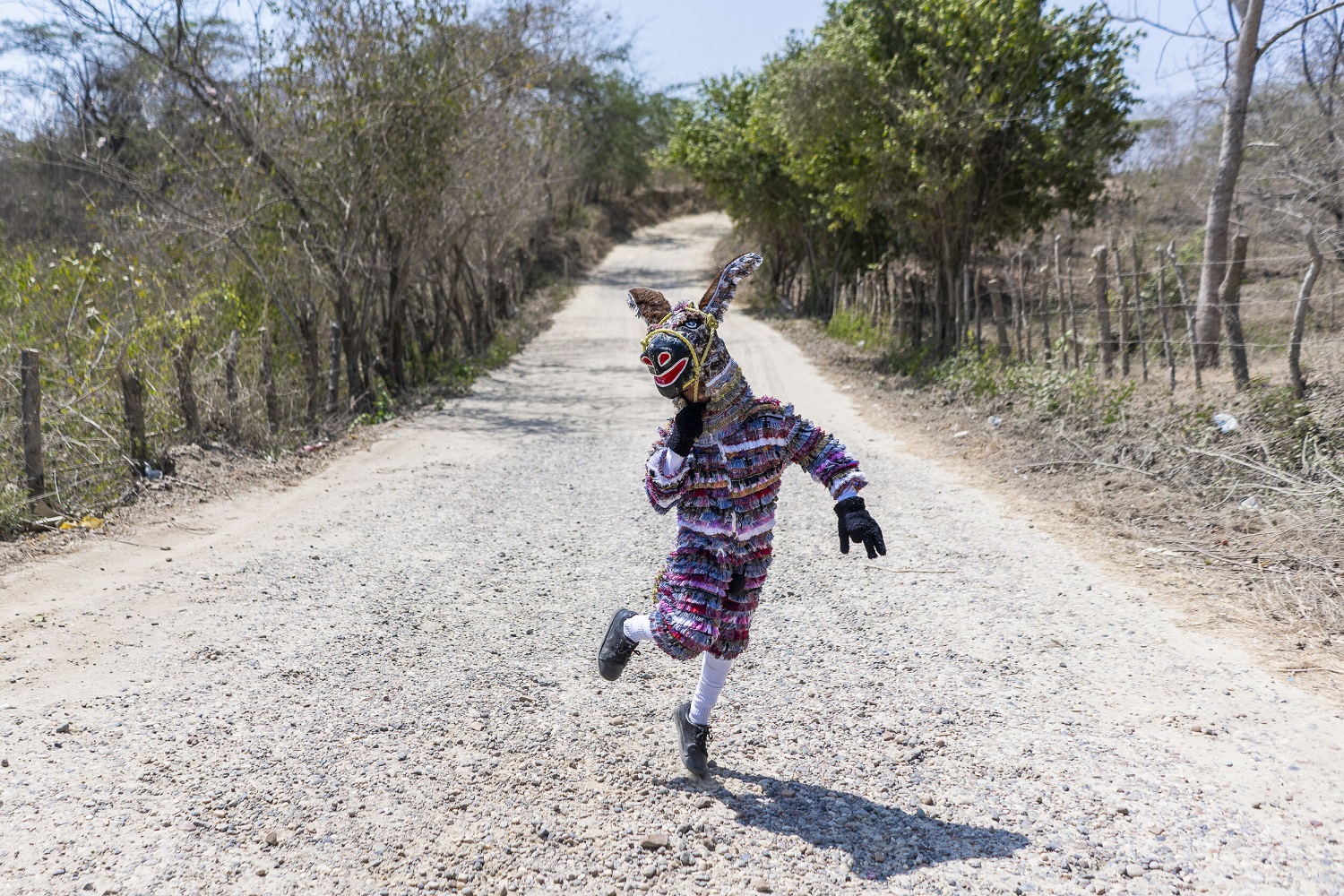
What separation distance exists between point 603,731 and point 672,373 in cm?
150

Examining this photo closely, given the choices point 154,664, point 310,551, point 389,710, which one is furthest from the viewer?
point 310,551

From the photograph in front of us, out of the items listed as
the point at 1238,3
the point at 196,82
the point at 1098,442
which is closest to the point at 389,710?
the point at 1098,442

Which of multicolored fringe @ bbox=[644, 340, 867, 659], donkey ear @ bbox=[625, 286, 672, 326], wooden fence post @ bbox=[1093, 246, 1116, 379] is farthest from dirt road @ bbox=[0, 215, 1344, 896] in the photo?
wooden fence post @ bbox=[1093, 246, 1116, 379]

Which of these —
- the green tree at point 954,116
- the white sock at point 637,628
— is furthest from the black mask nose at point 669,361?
the green tree at point 954,116

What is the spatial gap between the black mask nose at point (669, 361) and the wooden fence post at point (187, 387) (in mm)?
6606

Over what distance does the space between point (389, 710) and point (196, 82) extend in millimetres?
9505

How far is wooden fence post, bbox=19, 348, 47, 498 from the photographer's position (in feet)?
21.2

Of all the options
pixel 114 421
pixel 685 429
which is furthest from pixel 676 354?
pixel 114 421

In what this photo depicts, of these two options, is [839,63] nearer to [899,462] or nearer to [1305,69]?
[1305,69]

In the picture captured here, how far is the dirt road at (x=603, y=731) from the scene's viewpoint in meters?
2.86

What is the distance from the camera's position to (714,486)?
129 inches

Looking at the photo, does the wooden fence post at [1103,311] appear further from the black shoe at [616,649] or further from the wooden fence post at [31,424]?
the wooden fence post at [31,424]

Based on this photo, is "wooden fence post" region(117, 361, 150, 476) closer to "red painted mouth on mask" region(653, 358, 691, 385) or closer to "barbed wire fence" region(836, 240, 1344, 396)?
"red painted mouth on mask" region(653, 358, 691, 385)

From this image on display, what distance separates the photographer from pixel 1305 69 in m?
14.1
